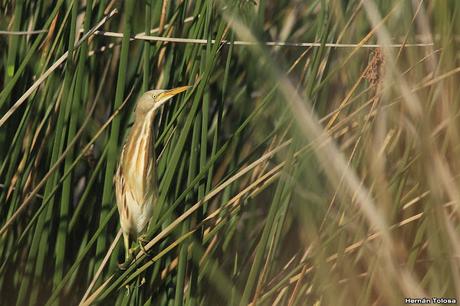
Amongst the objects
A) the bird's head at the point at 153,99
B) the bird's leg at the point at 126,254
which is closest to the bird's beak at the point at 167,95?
the bird's head at the point at 153,99

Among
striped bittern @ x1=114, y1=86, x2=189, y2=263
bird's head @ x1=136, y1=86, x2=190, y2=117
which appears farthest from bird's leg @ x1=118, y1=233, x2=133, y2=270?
bird's head @ x1=136, y1=86, x2=190, y2=117

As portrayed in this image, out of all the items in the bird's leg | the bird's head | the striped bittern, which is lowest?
the bird's leg

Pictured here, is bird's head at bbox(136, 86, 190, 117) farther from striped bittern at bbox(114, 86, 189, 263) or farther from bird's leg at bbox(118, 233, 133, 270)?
bird's leg at bbox(118, 233, 133, 270)

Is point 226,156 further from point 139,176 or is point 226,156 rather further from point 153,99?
point 153,99

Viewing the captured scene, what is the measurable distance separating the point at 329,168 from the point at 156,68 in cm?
93

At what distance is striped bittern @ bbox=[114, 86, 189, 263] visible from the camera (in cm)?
191

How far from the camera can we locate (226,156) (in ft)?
7.16

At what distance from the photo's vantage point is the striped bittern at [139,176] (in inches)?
75.4

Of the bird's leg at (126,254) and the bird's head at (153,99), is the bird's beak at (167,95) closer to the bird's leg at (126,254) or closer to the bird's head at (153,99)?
the bird's head at (153,99)

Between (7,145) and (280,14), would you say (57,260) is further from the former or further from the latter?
(280,14)

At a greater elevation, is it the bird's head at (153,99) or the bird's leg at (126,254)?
the bird's head at (153,99)

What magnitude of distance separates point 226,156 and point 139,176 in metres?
0.28

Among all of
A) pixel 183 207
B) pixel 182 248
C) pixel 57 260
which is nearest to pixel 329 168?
pixel 182 248

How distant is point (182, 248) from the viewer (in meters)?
1.71
